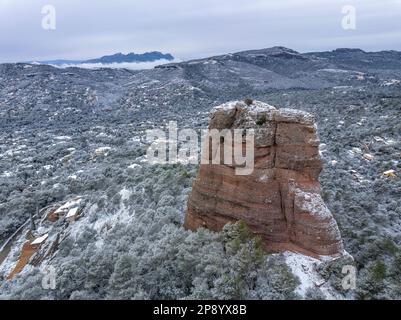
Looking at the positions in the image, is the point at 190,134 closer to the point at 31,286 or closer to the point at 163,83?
the point at 31,286

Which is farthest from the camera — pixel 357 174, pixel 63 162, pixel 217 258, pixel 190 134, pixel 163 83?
pixel 163 83

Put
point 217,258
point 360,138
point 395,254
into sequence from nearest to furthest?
1. point 217,258
2. point 395,254
3. point 360,138

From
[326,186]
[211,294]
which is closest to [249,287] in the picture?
[211,294]

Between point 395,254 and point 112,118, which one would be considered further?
point 112,118

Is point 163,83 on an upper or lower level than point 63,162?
upper

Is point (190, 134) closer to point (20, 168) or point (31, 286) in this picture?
point (20, 168)

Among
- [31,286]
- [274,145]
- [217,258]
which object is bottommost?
[31,286]

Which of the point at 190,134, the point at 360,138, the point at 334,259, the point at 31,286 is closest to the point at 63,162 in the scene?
the point at 190,134
